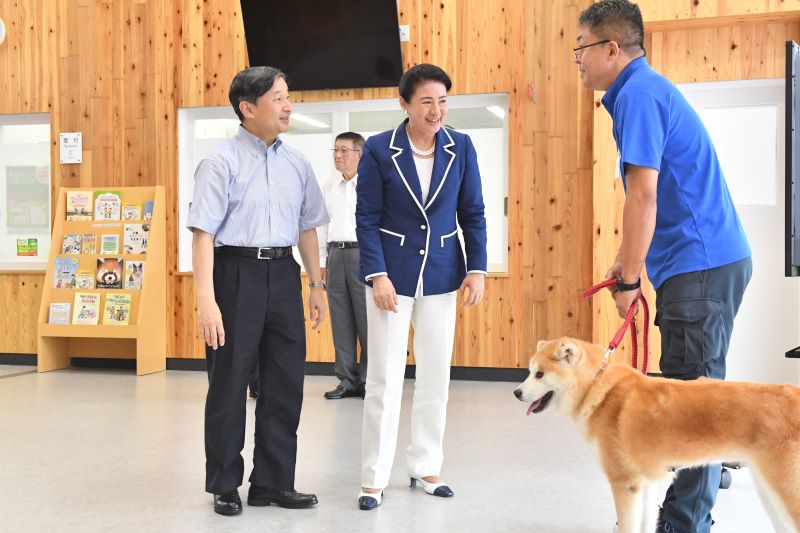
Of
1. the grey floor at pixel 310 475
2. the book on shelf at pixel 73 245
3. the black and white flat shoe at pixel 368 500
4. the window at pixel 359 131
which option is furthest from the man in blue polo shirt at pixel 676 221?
the book on shelf at pixel 73 245

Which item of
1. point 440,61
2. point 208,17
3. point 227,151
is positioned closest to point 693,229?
point 227,151

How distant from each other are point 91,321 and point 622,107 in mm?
5116

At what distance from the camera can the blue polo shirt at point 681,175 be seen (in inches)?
81.4

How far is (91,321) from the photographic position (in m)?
6.16

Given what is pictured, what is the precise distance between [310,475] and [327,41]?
3.72 m

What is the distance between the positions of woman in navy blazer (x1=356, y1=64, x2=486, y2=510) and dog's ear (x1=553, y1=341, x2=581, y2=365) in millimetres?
731

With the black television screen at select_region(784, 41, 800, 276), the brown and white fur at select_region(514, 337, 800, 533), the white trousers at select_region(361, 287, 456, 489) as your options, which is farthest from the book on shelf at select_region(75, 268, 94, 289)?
the black television screen at select_region(784, 41, 800, 276)

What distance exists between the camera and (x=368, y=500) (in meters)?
2.79

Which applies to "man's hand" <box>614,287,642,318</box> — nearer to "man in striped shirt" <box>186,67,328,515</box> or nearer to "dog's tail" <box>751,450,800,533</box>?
"dog's tail" <box>751,450,800,533</box>

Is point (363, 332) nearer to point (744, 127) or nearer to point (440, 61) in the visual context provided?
point (440, 61)

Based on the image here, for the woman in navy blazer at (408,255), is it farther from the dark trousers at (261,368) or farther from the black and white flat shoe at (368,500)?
the dark trousers at (261,368)

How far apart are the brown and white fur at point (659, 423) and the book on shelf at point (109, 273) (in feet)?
15.6

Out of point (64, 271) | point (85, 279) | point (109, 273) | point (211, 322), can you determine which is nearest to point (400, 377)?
point (211, 322)

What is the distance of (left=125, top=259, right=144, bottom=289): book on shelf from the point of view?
6.22 m
